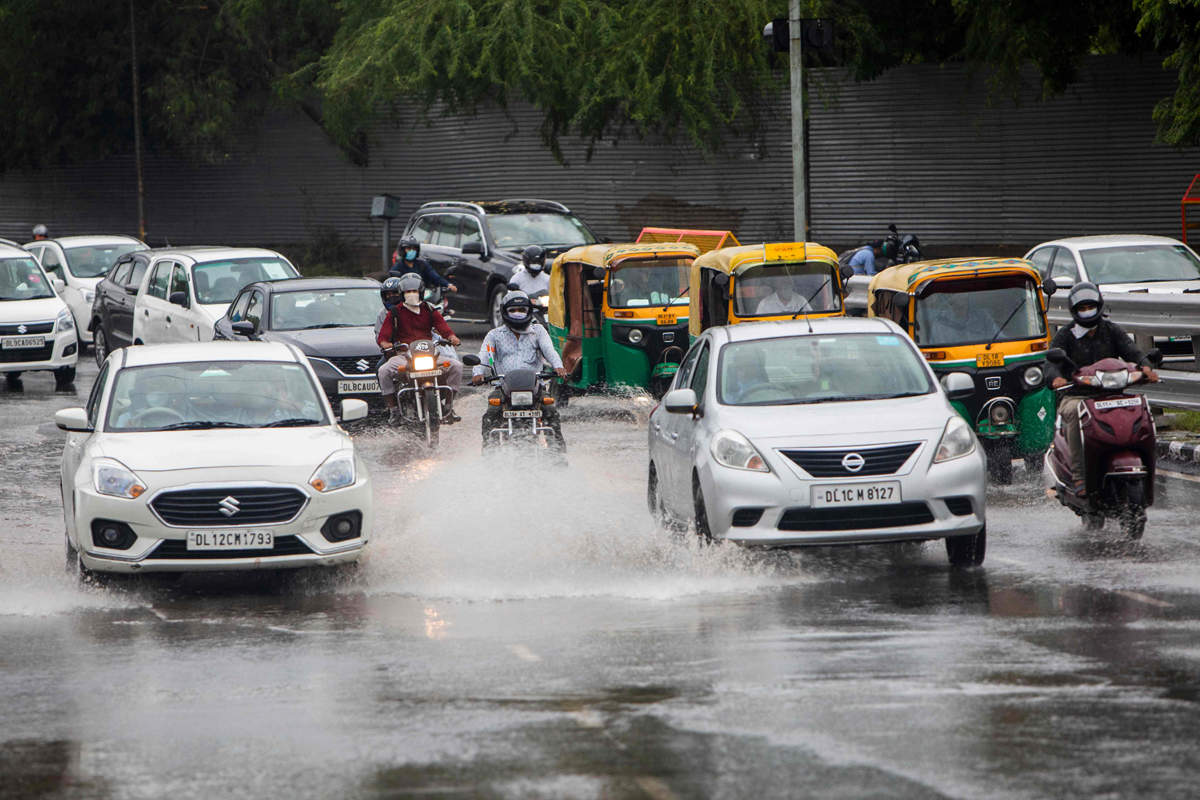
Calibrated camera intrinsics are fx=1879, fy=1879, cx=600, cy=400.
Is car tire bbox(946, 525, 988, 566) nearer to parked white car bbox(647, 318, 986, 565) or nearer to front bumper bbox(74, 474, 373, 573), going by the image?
parked white car bbox(647, 318, 986, 565)

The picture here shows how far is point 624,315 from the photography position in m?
19.9

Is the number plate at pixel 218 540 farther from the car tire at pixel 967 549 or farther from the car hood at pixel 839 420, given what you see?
the car tire at pixel 967 549

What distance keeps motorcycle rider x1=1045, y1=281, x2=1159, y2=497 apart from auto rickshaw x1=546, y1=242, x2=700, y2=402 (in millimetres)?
7821

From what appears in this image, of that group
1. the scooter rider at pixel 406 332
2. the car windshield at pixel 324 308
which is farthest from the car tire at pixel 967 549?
the car windshield at pixel 324 308

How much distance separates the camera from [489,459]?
15039mm

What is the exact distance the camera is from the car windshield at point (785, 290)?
18.1 metres

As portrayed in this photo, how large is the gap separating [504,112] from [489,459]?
2666 centimetres

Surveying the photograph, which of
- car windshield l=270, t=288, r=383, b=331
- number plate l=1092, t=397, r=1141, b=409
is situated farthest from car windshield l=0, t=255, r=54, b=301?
number plate l=1092, t=397, r=1141, b=409

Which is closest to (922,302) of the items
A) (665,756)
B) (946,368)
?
(946,368)

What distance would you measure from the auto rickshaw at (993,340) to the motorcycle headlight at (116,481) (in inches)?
266

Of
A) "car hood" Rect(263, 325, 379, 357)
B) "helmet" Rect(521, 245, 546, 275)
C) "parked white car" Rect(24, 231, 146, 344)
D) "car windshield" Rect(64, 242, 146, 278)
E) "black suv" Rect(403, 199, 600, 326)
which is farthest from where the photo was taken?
"car windshield" Rect(64, 242, 146, 278)

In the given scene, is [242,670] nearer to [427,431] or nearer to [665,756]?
[665,756]

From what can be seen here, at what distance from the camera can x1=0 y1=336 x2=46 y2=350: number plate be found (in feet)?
79.5

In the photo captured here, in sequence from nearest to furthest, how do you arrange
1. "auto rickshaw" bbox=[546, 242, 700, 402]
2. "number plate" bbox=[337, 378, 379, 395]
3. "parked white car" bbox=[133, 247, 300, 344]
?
"number plate" bbox=[337, 378, 379, 395] → "auto rickshaw" bbox=[546, 242, 700, 402] → "parked white car" bbox=[133, 247, 300, 344]
